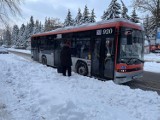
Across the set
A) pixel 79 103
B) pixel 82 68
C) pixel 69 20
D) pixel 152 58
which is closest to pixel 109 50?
pixel 82 68

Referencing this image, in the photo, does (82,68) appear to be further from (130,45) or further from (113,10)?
(113,10)

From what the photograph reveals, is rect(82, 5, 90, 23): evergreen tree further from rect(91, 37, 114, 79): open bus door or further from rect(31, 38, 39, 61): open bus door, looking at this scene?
rect(91, 37, 114, 79): open bus door

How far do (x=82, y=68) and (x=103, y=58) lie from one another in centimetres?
212

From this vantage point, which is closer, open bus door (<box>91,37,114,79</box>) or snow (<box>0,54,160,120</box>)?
snow (<box>0,54,160,120</box>)

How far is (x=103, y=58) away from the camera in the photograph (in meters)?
11.3

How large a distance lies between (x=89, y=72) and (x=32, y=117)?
23.3 feet

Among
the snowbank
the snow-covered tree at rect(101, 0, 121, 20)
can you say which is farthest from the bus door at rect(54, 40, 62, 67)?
the snow-covered tree at rect(101, 0, 121, 20)

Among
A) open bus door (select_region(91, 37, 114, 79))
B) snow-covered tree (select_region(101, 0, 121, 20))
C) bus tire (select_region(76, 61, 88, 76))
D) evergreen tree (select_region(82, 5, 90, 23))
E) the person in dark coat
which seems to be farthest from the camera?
evergreen tree (select_region(82, 5, 90, 23))

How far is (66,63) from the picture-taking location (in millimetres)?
11109

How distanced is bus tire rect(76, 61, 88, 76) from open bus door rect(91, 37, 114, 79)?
2.26ft

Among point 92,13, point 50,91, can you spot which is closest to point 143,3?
point 92,13

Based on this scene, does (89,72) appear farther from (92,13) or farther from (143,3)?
(92,13)

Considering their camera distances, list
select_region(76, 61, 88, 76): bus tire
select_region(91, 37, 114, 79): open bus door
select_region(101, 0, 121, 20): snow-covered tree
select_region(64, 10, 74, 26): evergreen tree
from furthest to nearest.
→ select_region(64, 10, 74, 26): evergreen tree
select_region(101, 0, 121, 20): snow-covered tree
select_region(76, 61, 88, 76): bus tire
select_region(91, 37, 114, 79): open bus door

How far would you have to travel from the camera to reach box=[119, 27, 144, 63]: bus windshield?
10.4m
